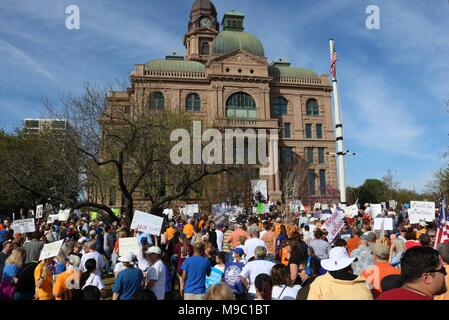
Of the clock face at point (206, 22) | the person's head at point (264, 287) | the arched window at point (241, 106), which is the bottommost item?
the person's head at point (264, 287)

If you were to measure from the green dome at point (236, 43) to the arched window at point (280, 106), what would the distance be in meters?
7.96

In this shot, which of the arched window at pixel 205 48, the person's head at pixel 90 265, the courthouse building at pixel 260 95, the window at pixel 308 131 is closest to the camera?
the person's head at pixel 90 265

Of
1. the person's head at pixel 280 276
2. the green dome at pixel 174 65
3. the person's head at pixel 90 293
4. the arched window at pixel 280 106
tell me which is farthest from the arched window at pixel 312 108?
the person's head at pixel 90 293

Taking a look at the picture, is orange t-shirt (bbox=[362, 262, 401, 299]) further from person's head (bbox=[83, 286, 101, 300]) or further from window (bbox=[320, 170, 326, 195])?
window (bbox=[320, 170, 326, 195])

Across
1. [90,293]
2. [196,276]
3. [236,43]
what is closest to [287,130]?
[236,43]

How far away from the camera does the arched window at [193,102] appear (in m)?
52.9

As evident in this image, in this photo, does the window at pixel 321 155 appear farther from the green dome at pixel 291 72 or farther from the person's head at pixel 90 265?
the person's head at pixel 90 265

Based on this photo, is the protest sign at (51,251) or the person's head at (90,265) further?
the protest sign at (51,251)

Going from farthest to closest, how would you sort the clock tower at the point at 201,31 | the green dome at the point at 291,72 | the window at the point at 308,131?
the clock tower at the point at 201,31, the green dome at the point at 291,72, the window at the point at 308,131

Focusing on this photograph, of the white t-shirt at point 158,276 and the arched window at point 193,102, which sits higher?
the arched window at point 193,102

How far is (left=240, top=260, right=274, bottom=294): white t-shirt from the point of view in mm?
6320

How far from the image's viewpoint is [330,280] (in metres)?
4.02

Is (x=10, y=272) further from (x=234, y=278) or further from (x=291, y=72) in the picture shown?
(x=291, y=72)

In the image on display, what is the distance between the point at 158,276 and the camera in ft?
22.3
